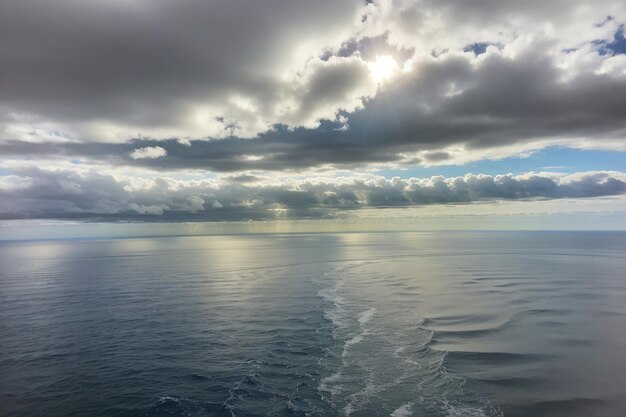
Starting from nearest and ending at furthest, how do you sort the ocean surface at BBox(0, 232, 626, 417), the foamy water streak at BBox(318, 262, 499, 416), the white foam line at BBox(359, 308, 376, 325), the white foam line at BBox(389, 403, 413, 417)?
the white foam line at BBox(389, 403, 413, 417)
the foamy water streak at BBox(318, 262, 499, 416)
the ocean surface at BBox(0, 232, 626, 417)
the white foam line at BBox(359, 308, 376, 325)

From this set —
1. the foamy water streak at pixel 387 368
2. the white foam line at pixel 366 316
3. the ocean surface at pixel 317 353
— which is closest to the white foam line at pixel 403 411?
the foamy water streak at pixel 387 368

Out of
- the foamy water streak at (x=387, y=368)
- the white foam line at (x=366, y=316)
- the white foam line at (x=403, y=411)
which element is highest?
the white foam line at (x=403, y=411)

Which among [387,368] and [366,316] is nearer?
[387,368]

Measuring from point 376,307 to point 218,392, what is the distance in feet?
99.8

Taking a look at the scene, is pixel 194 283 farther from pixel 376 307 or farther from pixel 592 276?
pixel 592 276

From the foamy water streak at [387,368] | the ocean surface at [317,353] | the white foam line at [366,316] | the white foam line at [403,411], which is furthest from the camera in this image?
the white foam line at [366,316]

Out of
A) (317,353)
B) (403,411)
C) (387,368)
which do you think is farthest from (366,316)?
(403,411)

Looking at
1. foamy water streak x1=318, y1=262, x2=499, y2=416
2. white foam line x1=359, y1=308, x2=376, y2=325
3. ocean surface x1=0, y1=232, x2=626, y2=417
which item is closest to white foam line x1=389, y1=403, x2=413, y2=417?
foamy water streak x1=318, y1=262, x2=499, y2=416

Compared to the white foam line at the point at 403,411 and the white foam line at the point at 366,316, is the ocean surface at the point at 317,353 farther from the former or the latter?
the white foam line at the point at 366,316

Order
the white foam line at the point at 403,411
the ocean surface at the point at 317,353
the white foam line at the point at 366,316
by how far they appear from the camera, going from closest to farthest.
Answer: the white foam line at the point at 403,411
the ocean surface at the point at 317,353
the white foam line at the point at 366,316

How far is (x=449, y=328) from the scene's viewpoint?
41031 millimetres

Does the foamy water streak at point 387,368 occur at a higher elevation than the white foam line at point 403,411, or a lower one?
lower

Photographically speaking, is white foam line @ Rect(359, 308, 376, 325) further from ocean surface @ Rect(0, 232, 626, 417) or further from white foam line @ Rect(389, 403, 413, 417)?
white foam line @ Rect(389, 403, 413, 417)

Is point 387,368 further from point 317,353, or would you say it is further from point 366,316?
point 366,316
